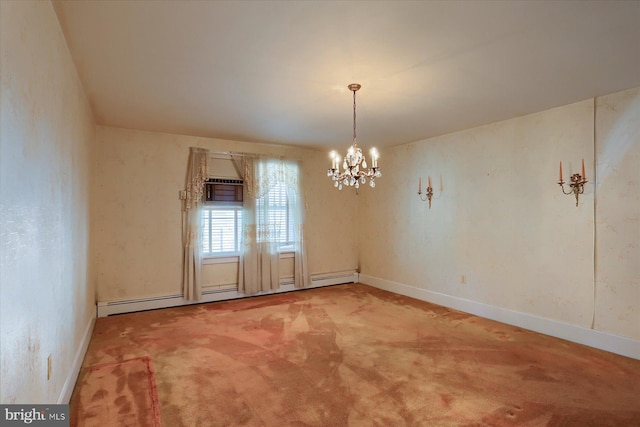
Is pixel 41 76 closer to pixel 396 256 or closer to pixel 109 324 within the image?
pixel 109 324

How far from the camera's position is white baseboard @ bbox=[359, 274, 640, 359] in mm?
3115

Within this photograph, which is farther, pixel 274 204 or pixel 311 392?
pixel 274 204

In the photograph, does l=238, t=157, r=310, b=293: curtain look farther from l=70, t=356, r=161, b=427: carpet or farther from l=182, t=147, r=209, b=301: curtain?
l=70, t=356, r=161, b=427: carpet

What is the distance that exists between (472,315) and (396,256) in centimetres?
159

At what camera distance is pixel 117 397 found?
2375 mm

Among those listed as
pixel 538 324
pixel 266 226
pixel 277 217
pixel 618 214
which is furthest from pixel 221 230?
pixel 618 214

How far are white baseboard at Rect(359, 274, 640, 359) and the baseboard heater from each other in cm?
127

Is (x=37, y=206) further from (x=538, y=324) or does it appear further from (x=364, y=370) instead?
(x=538, y=324)

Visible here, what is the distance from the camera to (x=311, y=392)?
2447 mm

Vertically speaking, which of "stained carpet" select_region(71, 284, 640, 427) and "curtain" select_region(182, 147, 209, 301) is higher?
"curtain" select_region(182, 147, 209, 301)

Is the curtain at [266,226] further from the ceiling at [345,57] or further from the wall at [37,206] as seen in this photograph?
the wall at [37,206]

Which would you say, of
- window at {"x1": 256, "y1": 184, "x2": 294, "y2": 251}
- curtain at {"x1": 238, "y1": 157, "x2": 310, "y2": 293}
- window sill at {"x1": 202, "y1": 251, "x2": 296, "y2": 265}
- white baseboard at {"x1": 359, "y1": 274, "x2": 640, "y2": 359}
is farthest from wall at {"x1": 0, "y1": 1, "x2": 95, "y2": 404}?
white baseboard at {"x1": 359, "y1": 274, "x2": 640, "y2": 359}

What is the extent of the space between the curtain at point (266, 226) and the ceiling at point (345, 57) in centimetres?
151

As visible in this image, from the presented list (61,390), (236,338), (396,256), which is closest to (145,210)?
(236,338)
